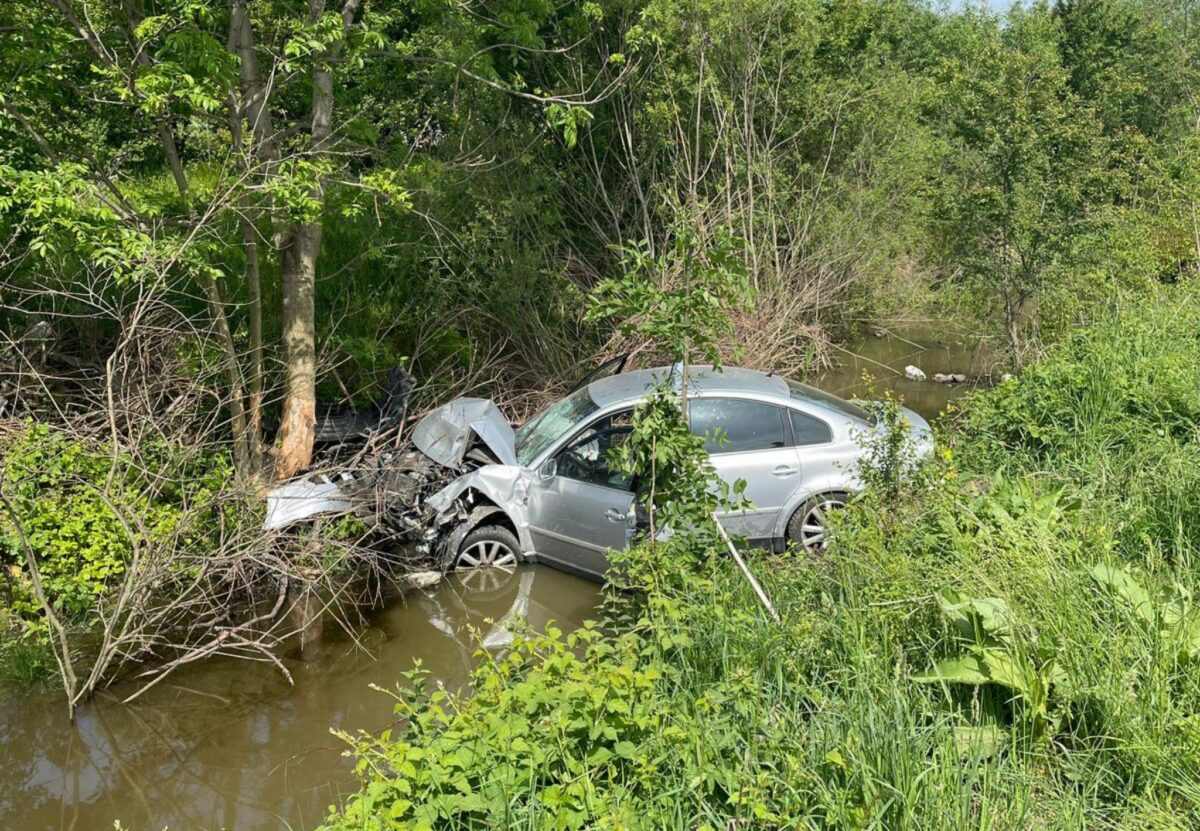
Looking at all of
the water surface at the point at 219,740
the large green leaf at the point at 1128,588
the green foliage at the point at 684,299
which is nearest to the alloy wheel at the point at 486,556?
the water surface at the point at 219,740

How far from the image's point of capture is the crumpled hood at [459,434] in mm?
8133

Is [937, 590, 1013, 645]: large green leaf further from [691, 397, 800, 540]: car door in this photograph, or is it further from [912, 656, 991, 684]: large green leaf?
[691, 397, 800, 540]: car door

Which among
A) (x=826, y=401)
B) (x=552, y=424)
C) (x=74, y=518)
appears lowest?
(x=74, y=518)

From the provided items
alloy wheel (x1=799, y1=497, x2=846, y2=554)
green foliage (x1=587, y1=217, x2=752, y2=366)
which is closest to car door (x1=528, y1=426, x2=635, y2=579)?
alloy wheel (x1=799, y1=497, x2=846, y2=554)

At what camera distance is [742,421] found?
303 inches

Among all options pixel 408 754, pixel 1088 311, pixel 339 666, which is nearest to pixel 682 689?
pixel 408 754

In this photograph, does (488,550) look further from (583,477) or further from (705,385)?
(705,385)

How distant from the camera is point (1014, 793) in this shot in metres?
3.37

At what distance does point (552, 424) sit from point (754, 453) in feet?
6.25

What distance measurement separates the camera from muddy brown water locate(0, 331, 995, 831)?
213 inches

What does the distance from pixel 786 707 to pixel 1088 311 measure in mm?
9582

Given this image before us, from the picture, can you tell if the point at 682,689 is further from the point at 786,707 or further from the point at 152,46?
the point at 152,46

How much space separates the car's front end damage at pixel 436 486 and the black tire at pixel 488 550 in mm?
73

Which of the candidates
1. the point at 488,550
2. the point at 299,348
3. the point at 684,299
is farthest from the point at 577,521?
the point at 299,348
